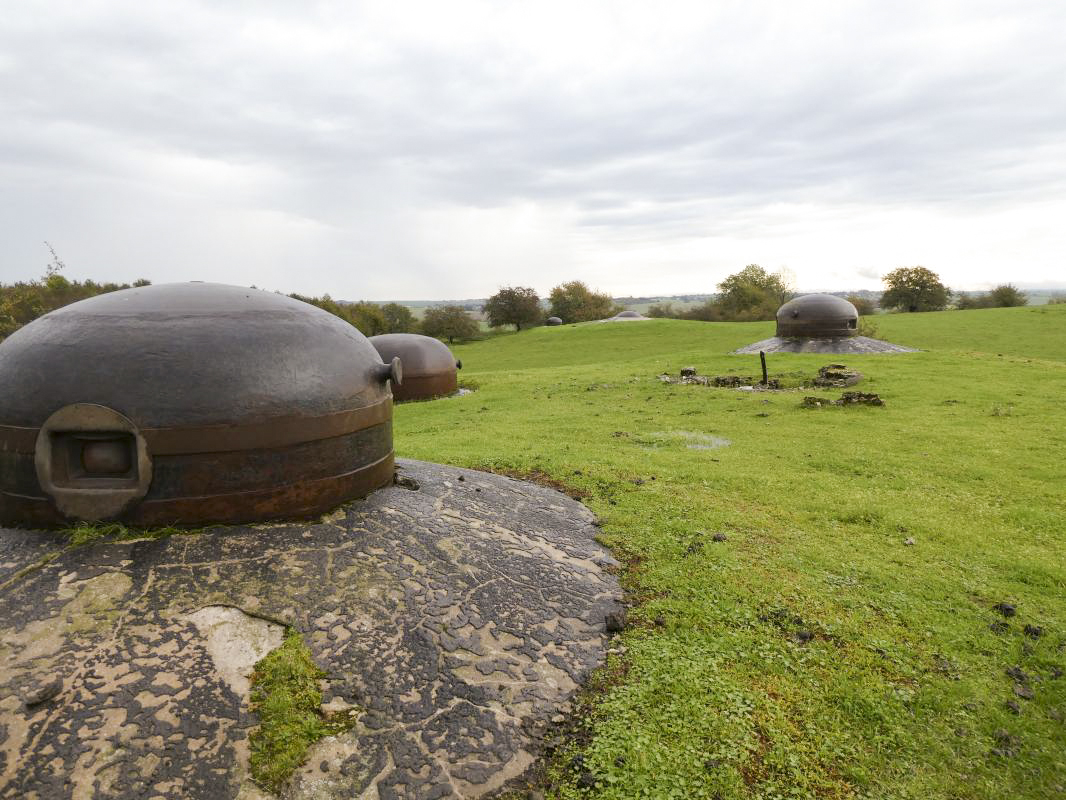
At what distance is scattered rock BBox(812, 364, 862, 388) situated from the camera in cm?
1908

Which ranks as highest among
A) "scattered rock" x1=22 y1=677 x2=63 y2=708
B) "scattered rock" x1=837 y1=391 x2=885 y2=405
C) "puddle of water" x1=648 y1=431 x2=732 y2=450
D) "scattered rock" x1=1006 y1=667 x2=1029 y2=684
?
"scattered rock" x1=22 y1=677 x2=63 y2=708

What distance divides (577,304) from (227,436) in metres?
70.8

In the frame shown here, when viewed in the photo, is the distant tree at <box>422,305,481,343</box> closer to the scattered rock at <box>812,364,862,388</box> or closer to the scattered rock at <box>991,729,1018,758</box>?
the scattered rock at <box>812,364,862,388</box>

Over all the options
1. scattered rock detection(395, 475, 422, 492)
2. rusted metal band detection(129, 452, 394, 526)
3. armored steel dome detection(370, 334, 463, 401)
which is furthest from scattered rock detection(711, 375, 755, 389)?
rusted metal band detection(129, 452, 394, 526)

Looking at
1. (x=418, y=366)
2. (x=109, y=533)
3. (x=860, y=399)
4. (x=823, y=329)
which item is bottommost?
(x=860, y=399)

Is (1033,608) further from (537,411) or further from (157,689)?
(537,411)

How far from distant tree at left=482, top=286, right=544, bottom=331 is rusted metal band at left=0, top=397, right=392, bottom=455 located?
192 ft

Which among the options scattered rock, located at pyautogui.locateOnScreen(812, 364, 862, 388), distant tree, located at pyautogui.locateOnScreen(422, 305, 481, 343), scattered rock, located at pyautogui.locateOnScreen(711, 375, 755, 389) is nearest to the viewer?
scattered rock, located at pyautogui.locateOnScreen(812, 364, 862, 388)

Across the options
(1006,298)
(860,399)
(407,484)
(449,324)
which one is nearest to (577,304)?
(449,324)

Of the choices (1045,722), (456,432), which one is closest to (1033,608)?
(1045,722)

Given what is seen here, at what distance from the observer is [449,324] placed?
5759 centimetres

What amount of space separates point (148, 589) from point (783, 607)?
5.54 m

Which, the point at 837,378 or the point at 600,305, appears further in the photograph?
the point at 600,305

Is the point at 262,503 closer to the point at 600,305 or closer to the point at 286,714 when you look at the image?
the point at 286,714
